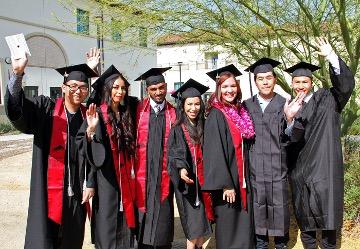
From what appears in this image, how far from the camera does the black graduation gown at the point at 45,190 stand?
11.0 ft

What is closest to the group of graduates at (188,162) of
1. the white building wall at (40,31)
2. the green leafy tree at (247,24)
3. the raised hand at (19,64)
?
the raised hand at (19,64)

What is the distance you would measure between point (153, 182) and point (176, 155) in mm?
335

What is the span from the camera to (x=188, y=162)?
3.61m

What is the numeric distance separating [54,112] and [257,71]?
1.78 meters

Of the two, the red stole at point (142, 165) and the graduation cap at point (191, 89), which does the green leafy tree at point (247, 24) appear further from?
the red stole at point (142, 165)

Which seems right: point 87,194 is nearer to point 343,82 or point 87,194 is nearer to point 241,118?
point 241,118

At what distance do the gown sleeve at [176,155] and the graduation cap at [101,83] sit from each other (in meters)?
0.60

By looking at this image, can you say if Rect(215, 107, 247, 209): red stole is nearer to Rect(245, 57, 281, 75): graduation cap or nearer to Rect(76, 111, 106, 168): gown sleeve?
Rect(245, 57, 281, 75): graduation cap

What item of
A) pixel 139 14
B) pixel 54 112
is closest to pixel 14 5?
pixel 139 14

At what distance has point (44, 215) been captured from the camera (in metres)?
3.36

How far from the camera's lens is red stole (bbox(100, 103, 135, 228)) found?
3492mm

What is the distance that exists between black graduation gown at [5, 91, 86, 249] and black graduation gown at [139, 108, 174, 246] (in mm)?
557

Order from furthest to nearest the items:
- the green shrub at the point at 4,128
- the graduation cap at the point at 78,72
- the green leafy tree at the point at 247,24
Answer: the green shrub at the point at 4,128, the green leafy tree at the point at 247,24, the graduation cap at the point at 78,72

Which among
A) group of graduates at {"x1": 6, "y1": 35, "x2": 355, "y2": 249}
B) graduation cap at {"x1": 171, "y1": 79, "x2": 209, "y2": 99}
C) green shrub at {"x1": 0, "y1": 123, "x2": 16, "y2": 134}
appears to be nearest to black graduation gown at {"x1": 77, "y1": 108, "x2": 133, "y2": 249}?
group of graduates at {"x1": 6, "y1": 35, "x2": 355, "y2": 249}
